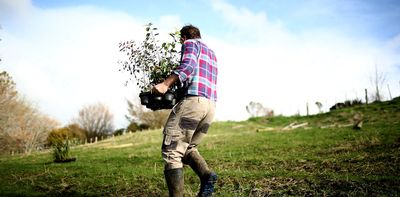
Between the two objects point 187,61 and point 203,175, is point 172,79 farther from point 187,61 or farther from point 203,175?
point 203,175

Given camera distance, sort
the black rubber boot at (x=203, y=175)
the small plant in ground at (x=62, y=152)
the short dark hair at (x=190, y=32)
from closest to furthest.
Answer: the black rubber boot at (x=203, y=175)
the short dark hair at (x=190, y=32)
the small plant in ground at (x=62, y=152)

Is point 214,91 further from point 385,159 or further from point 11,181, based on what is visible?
point 11,181

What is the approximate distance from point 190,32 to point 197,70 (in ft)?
1.92

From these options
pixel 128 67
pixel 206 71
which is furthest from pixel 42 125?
pixel 206 71

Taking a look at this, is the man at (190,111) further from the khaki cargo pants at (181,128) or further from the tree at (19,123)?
the tree at (19,123)

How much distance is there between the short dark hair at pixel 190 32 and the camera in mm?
4477

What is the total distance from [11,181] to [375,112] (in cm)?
2641

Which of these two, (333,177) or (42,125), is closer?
(333,177)

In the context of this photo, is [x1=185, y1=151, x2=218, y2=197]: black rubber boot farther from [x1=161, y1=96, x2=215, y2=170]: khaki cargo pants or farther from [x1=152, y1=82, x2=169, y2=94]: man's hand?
[x1=152, y1=82, x2=169, y2=94]: man's hand

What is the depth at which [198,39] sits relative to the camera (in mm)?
4469

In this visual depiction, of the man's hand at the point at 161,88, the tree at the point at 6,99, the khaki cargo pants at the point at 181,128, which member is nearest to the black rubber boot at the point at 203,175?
the khaki cargo pants at the point at 181,128

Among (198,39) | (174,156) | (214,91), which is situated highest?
(198,39)

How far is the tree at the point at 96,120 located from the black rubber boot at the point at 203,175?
63.4 meters

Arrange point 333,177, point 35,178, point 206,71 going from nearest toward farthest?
point 206,71, point 333,177, point 35,178
